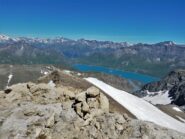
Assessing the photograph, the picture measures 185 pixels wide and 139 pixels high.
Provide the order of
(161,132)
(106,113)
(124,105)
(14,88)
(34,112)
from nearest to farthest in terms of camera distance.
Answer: (161,132)
(106,113)
(34,112)
(14,88)
(124,105)

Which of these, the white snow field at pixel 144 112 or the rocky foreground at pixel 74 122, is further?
the white snow field at pixel 144 112

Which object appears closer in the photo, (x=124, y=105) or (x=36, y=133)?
(x=36, y=133)

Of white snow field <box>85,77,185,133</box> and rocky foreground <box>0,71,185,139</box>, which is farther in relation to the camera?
white snow field <box>85,77,185,133</box>

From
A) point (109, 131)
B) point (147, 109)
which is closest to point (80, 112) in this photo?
point (109, 131)

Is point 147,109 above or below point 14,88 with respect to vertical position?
below

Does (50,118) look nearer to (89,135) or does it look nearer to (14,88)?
(89,135)

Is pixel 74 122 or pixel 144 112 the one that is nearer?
pixel 74 122

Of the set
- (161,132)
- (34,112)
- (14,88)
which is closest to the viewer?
(161,132)

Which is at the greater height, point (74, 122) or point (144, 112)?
point (74, 122)

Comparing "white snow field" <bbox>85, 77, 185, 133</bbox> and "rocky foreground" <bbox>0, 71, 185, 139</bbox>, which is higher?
"rocky foreground" <bbox>0, 71, 185, 139</bbox>

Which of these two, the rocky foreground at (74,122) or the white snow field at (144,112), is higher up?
the rocky foreground at (74,122)
